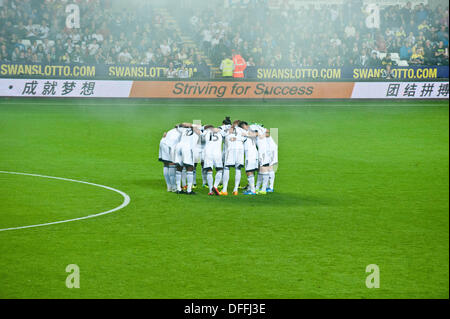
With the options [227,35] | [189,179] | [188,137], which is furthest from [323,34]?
[188,137]

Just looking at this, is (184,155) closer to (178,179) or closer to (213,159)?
(213,159)

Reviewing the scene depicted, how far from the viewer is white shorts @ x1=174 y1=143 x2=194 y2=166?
13211 millimetres

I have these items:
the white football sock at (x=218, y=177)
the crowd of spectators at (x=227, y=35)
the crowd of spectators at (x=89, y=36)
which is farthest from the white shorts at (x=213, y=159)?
the crowd of spectators at (x=89, y=36)

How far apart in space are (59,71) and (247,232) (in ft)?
67.0

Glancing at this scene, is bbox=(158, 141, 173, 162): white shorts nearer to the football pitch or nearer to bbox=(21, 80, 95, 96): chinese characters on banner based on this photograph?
the football pitch

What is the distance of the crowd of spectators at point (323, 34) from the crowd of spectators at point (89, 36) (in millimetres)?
2170

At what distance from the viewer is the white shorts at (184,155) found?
43.3ft

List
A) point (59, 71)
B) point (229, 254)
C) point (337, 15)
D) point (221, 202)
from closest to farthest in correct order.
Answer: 1. point (229, 254)
2. point (221, 202)
3. point (59, 71)
4. point (337, 15)

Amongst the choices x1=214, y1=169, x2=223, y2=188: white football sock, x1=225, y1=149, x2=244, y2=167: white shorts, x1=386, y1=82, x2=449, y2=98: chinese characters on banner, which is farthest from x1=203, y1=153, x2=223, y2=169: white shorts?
x1=386, y1=82, x2=449, y2=98: chinese characters on banner

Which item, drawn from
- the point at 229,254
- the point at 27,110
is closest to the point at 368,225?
the point at 229,254

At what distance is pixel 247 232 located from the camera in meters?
10.9

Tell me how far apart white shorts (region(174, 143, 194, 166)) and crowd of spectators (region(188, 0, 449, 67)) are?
20.4 m

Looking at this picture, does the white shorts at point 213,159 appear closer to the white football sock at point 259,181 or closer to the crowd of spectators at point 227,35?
the white football sock at point 259,181
